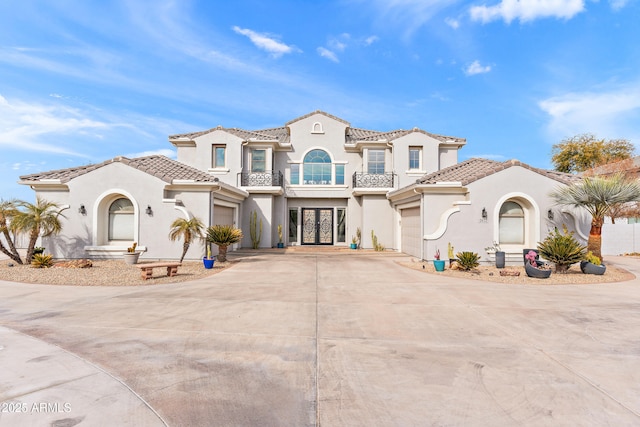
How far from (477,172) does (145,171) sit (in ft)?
48.1

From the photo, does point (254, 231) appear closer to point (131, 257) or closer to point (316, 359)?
point (131, 257)

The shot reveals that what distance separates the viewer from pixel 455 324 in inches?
241

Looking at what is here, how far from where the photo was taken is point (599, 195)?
1233cm

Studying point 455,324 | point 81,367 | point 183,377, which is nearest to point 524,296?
point 455,324

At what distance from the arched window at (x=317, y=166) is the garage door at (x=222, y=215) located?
5.59 meters

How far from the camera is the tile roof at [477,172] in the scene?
14500 mm

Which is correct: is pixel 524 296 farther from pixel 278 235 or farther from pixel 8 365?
pixel 278 235

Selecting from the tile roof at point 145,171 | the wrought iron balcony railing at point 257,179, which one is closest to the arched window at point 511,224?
the wrought iron balcony railing at point 257,179

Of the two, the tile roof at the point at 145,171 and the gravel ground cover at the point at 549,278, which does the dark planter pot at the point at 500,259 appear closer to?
the gravel ground cover at the point at 549,278

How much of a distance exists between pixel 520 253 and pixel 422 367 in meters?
12.4

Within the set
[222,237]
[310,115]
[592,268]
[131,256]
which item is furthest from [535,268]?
[310,115]

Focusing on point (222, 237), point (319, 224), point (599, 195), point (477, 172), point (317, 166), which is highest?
point (317, 166)

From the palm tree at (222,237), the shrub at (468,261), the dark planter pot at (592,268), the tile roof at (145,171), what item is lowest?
the dark planter pot at (592,268)

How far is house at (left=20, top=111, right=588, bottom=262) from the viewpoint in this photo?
1438cm
